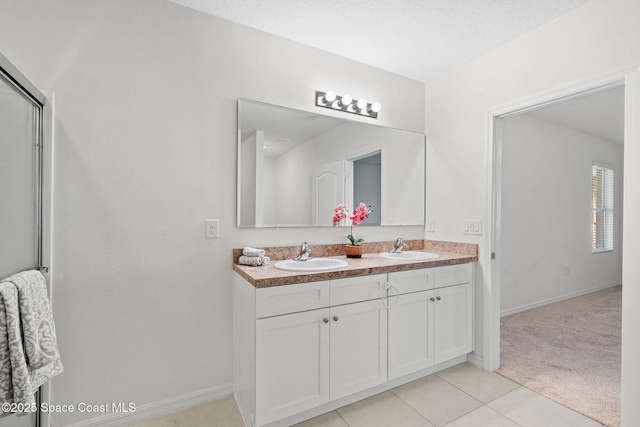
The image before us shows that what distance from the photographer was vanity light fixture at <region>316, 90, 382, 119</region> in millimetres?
2322

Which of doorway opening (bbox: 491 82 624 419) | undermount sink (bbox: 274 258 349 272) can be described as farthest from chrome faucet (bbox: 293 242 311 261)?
doorway opening (bbox: 491 82 624 419)

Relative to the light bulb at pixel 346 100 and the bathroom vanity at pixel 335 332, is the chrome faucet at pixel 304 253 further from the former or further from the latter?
the light bulb at pixel 346 100

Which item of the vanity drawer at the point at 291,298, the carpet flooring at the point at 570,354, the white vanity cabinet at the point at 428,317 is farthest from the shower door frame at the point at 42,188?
the carpet flooring at the point at 570,354

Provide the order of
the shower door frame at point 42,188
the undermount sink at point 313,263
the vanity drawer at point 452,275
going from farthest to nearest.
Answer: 1. the vanity drawer at point 452,275
2. the undermount sink at point 313,263
3. the shower door frame at point 42,188

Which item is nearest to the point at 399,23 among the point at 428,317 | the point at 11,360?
the point at 428,317

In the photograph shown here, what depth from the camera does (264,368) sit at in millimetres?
1557

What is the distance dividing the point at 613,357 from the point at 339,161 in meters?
2.67

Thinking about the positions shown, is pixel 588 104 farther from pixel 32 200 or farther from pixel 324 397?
pixel 32 200

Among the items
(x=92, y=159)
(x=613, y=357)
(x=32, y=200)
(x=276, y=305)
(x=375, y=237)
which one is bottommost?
(x=613, y=357)

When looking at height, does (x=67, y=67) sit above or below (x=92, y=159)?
above

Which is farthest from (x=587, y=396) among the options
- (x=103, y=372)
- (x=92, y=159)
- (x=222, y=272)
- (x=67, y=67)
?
(x=67, y=67)

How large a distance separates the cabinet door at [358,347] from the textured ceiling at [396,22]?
1.75 metres

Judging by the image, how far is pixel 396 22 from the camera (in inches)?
79.2

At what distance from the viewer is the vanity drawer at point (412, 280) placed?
1.97 meters
